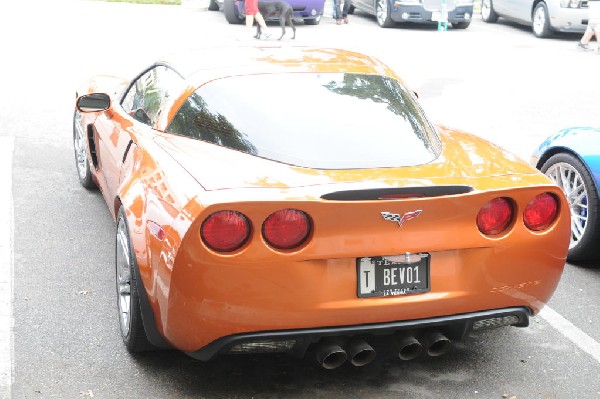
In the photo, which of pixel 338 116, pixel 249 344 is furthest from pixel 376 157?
pixel 249 344

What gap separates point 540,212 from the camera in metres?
4.24

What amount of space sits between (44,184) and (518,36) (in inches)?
559

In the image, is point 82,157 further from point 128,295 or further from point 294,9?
point 294,9

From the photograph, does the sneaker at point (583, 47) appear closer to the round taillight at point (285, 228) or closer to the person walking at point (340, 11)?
the person walking at point (340, 11)

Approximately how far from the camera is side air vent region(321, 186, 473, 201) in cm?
385

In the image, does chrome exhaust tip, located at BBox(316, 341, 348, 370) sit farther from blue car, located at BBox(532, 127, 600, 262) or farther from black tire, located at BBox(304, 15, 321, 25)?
black tire, located at BBox(304, 15, 321, 25)

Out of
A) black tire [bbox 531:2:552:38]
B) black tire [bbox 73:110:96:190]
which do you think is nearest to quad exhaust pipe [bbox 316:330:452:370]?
black tire [bbox 73:110:96:190]

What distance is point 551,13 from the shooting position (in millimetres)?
19203

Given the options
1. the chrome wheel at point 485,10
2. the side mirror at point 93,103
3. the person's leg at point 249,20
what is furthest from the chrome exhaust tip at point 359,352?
the chrome wheel at point 485,10

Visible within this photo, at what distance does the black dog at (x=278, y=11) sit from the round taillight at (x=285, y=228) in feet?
48.1

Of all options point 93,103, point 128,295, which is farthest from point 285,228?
point 93,103

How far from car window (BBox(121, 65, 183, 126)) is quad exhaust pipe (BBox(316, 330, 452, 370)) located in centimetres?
168

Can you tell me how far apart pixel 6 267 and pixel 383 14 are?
16.1 metres

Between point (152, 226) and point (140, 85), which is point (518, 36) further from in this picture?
point (152, 226)
